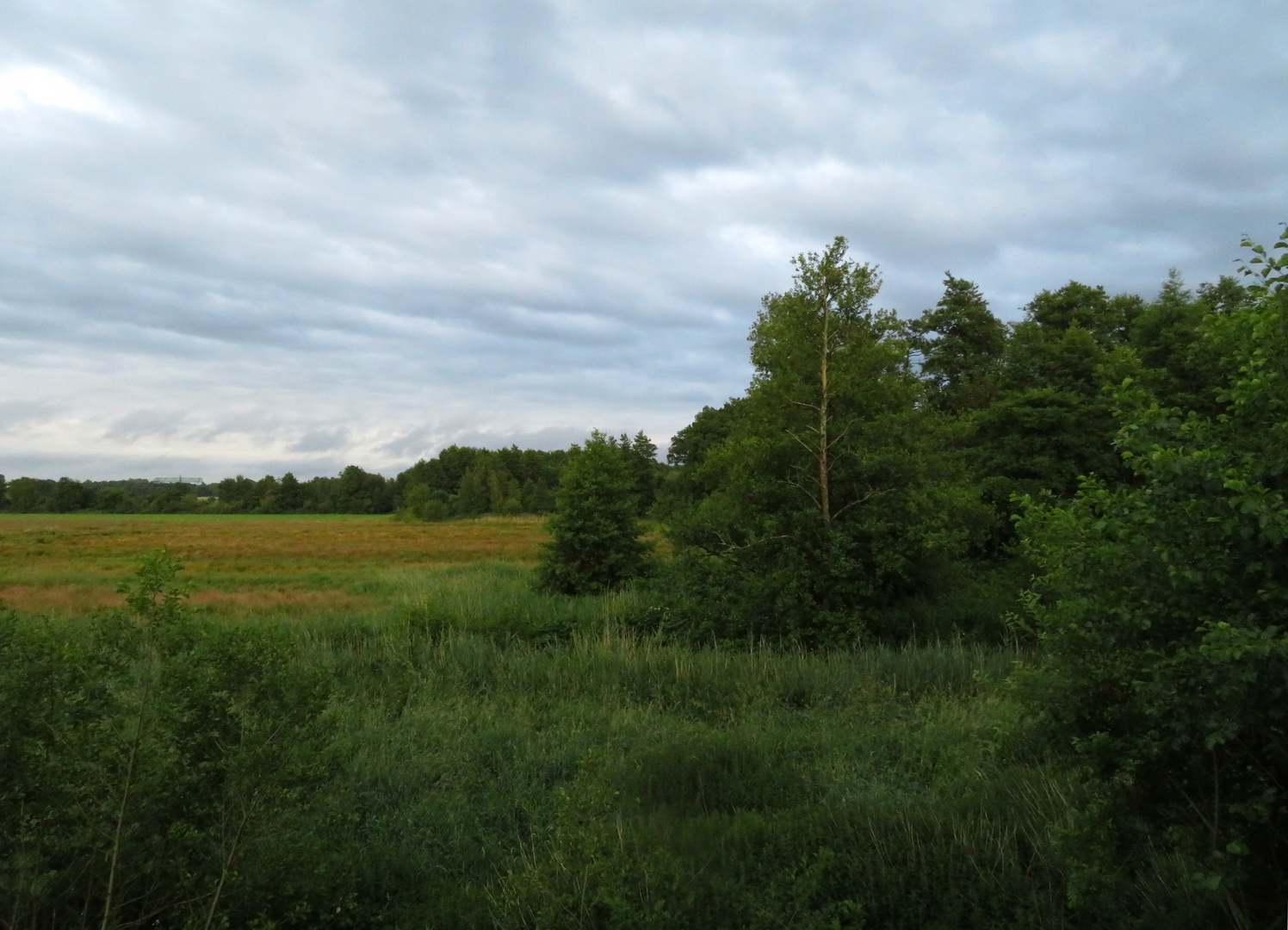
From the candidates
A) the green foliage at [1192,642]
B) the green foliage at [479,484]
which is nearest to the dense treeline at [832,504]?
the green foliage at [1192,642]

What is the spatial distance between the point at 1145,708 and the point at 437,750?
6.63 metres

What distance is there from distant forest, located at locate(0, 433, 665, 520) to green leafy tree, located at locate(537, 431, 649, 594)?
44359 mm

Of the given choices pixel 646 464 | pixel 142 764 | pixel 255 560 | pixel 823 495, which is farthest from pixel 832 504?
pixel 646 464

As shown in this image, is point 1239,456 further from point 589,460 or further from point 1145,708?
point 589,460

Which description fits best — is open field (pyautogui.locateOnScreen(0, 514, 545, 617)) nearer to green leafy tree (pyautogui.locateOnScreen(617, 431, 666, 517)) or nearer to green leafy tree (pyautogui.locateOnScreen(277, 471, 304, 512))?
green leafy tree (pyautogui.locateOnScreen(617, 431, 666, 517))

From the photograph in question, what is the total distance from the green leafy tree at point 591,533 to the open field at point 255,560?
4.82m

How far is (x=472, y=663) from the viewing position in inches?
508

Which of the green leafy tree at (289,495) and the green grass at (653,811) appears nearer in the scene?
the green grass at (653,811)

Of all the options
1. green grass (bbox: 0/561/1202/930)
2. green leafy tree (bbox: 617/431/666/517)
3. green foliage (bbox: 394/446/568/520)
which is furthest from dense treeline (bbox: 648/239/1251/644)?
green foliage (bbox: 394/446/568/520)

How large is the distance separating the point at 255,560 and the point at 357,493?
94.8 meters

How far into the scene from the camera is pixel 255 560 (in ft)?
138

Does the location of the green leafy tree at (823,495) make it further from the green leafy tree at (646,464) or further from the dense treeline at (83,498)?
the dense treeline at (83,498)

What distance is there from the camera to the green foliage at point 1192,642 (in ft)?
11.1

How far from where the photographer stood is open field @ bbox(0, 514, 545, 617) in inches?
952
